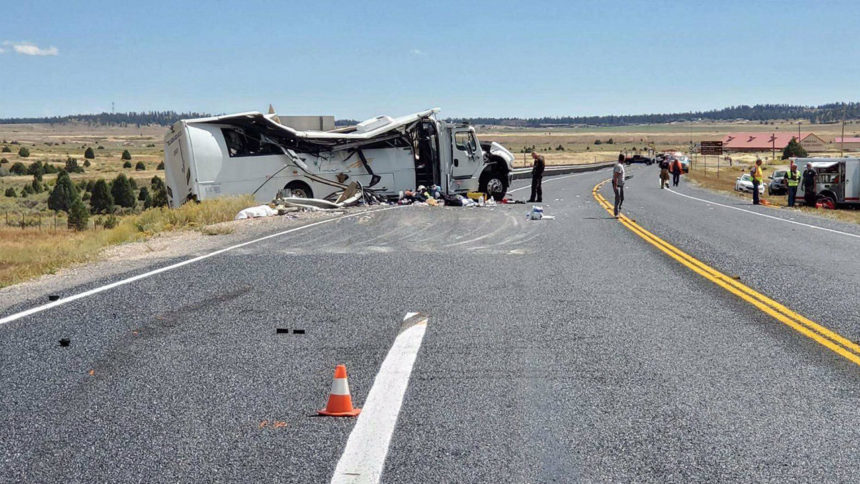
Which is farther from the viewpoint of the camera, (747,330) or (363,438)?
(747,330)

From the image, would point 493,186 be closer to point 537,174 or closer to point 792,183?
point 537,174

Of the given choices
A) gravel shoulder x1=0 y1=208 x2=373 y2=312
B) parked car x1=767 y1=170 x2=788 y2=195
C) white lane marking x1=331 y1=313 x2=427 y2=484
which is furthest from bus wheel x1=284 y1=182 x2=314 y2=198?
parked car x1=767 y1=170 x2=788 y2=195

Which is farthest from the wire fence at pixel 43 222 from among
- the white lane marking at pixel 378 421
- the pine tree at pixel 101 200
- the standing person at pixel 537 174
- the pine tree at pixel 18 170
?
the white lane marking at pixel 378 421

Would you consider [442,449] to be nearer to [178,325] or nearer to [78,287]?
[178,325]

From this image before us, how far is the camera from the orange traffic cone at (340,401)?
493 cm

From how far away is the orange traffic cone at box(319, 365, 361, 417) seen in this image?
4.93 meters

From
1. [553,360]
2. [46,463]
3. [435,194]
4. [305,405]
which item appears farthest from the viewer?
[435,194]

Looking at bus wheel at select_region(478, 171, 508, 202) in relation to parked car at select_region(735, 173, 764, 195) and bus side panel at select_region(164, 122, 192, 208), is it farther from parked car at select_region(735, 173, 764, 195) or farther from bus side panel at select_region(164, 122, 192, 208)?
parked car at select_region(735, 173, 764, 195)

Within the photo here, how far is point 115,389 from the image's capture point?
5531 mm

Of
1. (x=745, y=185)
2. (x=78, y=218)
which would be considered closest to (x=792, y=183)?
(x=745, y=185)

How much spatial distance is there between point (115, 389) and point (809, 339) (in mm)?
5665

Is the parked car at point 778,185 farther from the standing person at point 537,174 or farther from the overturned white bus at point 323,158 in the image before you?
the standing person at point 537,174

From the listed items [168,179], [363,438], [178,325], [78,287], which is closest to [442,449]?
[363,438]

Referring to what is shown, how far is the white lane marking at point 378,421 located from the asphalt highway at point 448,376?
41 millimetres
